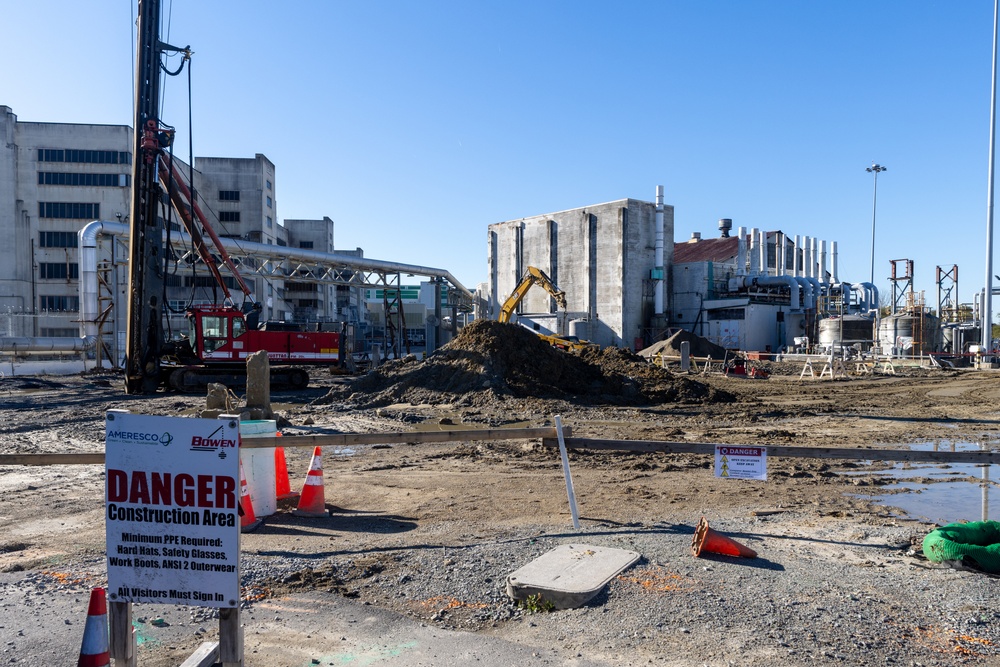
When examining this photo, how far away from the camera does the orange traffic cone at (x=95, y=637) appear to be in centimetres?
353

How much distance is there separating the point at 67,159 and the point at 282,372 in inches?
1725

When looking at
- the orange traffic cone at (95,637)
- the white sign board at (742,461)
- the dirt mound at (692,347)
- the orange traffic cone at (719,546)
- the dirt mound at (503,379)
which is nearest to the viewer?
the orange traffic cone at (95,637)

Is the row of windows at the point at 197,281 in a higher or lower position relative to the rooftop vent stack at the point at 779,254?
lower

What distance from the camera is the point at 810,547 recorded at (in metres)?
6.50

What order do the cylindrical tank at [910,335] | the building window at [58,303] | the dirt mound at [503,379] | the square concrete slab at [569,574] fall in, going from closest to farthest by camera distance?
the square concrete slab at [569,574]
the dirt mound at [503,379]
the cylindrical tank at [910,335]
the building window at [58,303]

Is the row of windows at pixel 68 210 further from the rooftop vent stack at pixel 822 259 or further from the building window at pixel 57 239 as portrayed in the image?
the rooftop vent stack at pixel 822 259

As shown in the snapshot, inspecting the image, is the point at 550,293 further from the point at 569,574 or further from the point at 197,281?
the point at 197,281

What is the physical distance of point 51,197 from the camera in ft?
189

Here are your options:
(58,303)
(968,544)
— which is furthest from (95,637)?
(58,303)

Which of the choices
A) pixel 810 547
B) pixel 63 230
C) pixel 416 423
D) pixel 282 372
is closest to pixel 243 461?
pixel 810 547

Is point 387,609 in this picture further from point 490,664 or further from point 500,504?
point 500,504

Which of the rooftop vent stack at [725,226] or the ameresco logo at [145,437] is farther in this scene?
the rooftop vent stack at [725,226]

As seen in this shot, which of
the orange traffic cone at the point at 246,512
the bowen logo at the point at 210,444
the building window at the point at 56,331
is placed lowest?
the orange traffic cone at the point at 246,512

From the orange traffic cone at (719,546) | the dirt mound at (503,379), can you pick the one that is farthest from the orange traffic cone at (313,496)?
the dirt mound at (503,379)
